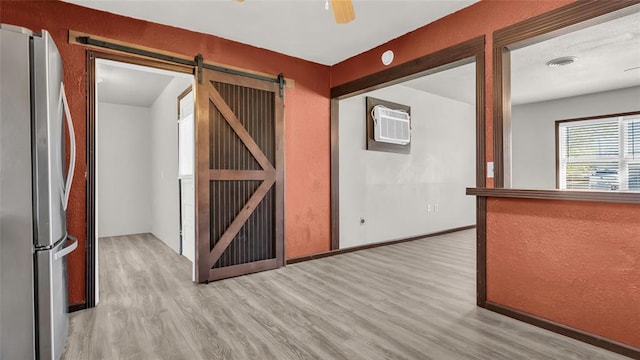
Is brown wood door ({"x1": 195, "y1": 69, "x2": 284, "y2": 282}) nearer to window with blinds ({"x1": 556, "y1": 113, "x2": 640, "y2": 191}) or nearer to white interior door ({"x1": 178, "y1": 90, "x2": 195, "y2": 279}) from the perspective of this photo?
white interior door ({"x1": 178, "y1": 90, "x2": 195, "y2": 279})

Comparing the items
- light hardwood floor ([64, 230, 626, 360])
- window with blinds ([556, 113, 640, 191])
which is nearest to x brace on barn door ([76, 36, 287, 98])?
light hardwood floor ([64, 230, 626, 360])

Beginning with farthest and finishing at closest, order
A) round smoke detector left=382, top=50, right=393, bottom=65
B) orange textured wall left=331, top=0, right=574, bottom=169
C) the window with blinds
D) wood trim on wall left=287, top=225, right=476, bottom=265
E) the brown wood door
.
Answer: the window with blinds < wood trim on wall left=287, top=225, right=476, bottom=265 < round smoke detector left=382, top=50, right=393, bottom=65 < the brown wood door < orange textured wall left=331, top=0, right=574, bottom=169

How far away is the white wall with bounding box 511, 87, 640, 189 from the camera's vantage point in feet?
18.4

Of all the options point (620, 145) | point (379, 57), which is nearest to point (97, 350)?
point (379, 57)

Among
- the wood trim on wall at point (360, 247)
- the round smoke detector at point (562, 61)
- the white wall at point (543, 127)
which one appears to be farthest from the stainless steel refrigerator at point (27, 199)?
the white wall at point (543, 127)

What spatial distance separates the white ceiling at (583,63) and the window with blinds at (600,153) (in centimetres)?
62

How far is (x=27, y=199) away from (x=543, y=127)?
7.54 meters

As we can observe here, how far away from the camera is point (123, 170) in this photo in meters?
6.05

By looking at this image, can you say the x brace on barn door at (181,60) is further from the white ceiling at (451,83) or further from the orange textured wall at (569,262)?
the orange textured wall at (569,262)

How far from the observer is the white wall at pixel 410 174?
454cm

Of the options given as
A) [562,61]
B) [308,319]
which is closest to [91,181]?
[308,319]

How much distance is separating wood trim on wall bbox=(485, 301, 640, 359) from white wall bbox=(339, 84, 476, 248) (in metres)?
2.25

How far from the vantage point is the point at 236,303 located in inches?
107

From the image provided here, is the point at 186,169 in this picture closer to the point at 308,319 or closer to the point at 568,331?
the point at 308,319
